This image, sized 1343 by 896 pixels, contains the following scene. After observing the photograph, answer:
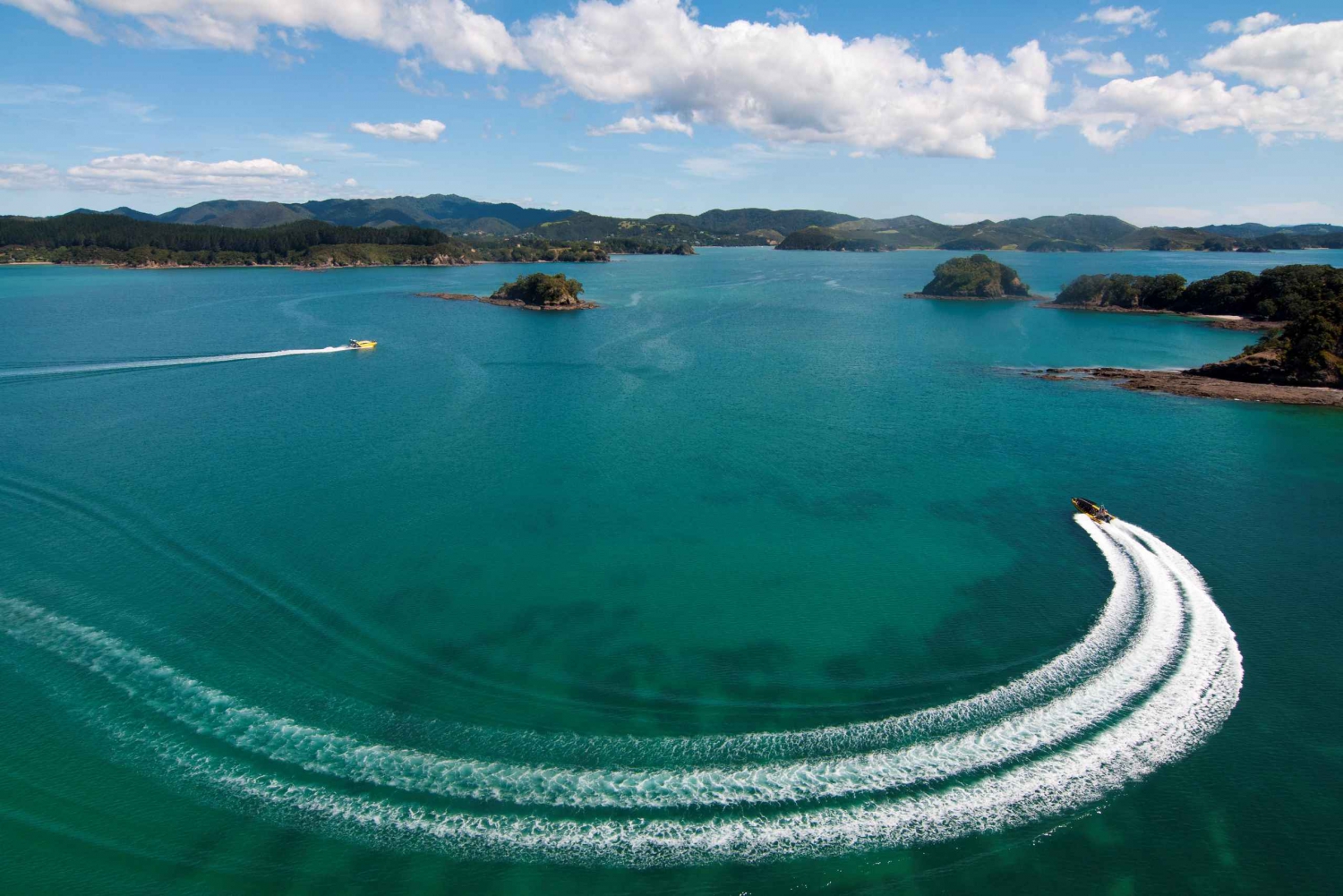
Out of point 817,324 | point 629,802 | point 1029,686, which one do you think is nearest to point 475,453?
point 629,802

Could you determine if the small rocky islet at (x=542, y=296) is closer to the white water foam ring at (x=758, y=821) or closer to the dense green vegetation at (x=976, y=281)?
the dense green vegetation at (x=976, y=281)

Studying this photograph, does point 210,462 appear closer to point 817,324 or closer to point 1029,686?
point 1029,686

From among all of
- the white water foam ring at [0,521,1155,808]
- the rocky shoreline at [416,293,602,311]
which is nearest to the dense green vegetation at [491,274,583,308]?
the rocky shoreline at [416,293,602,311]

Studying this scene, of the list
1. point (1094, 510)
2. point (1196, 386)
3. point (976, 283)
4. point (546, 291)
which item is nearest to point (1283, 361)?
point (1196, 386)

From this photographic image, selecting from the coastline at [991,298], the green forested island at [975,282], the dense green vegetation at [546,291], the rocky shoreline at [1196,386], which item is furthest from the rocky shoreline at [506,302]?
the rocky shoreline at [1196,386]

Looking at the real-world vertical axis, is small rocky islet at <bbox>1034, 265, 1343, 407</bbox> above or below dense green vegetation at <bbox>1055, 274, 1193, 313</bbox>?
below

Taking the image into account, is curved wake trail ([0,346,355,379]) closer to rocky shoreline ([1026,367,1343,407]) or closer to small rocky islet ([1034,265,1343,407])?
rocky shoreline ([1026,367,1343,407])

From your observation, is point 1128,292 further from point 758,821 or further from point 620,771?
point 620,771
